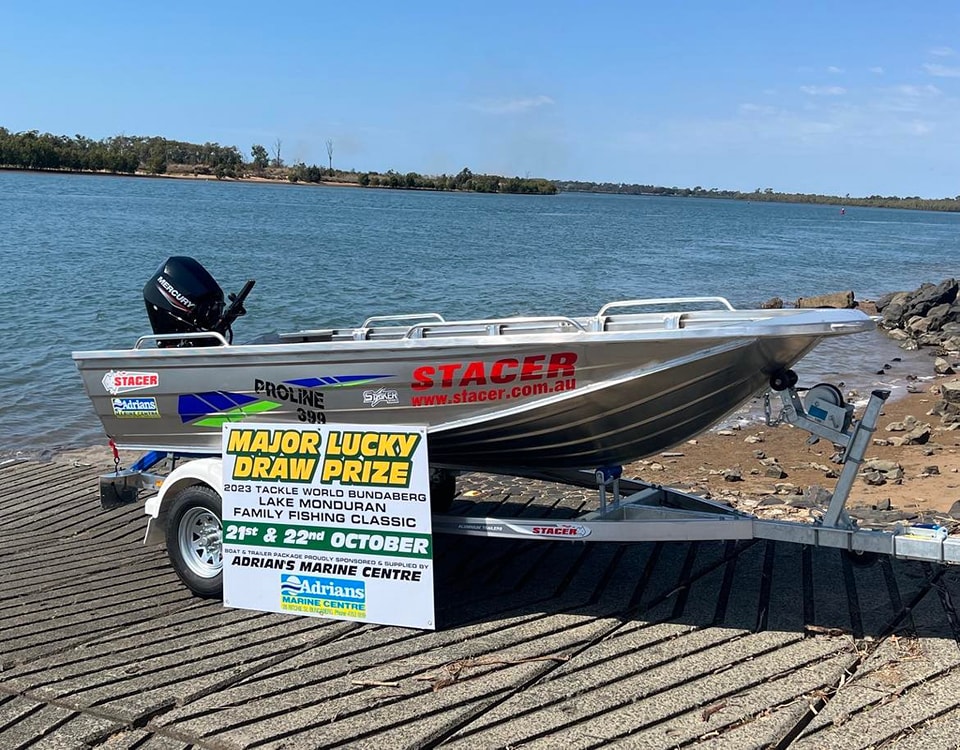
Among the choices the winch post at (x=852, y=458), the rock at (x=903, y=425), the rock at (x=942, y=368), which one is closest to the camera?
the winch post at (x=852, y=458)

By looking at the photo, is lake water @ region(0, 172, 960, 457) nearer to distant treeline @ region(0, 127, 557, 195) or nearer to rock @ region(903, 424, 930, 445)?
rock @ region(903, 424, 930, 445)

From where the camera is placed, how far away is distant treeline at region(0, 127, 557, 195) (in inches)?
4665

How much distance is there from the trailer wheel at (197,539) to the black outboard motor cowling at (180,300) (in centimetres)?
126

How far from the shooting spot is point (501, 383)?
4.94 metres

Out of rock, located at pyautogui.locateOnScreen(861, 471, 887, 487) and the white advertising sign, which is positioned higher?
the white advertising sign

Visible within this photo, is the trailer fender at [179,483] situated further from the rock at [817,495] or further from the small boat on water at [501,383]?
the rock at [817,495]

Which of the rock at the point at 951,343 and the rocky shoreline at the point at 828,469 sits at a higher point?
the rock at the point at 951,343

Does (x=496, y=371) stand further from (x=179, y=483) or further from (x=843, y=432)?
A: (x=179, y=483)

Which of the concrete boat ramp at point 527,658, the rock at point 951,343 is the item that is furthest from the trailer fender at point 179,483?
the rock at point 951,343

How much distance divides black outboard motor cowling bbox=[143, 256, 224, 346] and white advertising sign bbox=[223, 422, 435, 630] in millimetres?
1356

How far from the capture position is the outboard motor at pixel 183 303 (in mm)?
6258

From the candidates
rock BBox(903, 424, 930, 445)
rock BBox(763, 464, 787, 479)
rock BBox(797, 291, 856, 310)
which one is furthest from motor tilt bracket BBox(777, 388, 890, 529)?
rock BBox(797, 291, 856, 310)

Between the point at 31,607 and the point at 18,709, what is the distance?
1.39 metres

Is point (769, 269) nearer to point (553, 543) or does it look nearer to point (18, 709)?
point (553, 543)
